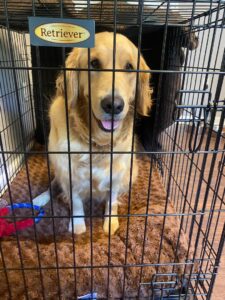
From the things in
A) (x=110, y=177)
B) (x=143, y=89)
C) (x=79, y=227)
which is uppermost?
(x=143, y=89)

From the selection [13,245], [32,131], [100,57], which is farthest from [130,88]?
[32,131]

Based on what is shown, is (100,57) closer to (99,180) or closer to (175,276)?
(99,180)

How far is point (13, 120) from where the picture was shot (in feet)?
6.00

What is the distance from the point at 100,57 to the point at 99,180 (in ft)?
1.88

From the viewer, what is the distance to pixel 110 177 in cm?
86

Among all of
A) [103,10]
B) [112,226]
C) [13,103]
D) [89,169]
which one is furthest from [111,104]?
[13,103]

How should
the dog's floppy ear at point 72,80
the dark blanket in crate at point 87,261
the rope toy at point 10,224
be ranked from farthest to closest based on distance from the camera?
the rope toy at point 10,224 → the dog's floppy ear at point 72,80 → the dark blanket in crate at point 87,261

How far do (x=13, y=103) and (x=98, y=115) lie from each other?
116 centimetres

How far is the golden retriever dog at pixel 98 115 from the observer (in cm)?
89

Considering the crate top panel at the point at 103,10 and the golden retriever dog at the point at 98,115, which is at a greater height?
the crate top panel at the point at 103,10

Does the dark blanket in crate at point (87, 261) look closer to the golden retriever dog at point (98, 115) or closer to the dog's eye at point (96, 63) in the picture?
the golden retriever dog at point (98, 115)

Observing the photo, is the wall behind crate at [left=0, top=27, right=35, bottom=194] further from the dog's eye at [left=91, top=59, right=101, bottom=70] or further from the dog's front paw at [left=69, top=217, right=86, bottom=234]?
the dog's eye at [left=91, top=59, right=101, bottom=70]

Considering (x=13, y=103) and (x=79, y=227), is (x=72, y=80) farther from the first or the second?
(x=13, y=103)

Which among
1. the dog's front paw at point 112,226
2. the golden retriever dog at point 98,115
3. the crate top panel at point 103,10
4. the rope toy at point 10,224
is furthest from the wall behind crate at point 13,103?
the dog's front paw at point 112,226
